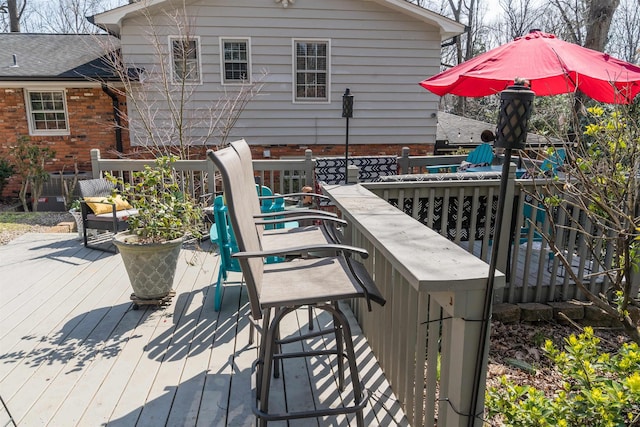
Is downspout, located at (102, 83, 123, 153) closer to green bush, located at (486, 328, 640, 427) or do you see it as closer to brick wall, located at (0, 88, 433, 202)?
brick wall, located at (0, 88, 433, 202)

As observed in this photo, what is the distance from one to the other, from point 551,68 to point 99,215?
4.59 m

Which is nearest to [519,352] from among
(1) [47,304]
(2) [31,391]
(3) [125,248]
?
(3) [125,248]

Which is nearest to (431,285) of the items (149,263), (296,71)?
(149,263)

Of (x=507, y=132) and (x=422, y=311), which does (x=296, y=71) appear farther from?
(x=507, y=132)

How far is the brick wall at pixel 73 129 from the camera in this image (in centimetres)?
927

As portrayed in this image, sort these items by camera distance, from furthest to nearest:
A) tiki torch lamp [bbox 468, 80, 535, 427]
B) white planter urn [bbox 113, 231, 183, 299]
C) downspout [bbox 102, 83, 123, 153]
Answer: downspout [bbox 102, 83, 123, 153], white planter urn [bbox 113, 231, 183, 299], tiki torch lamp [bbox 468, 80, 535, 427]

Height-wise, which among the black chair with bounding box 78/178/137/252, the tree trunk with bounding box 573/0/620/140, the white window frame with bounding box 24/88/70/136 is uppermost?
the tree trunk with bounding box 573/0/620/140

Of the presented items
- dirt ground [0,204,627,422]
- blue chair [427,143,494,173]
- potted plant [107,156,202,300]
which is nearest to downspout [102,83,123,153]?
blue chair [427,143,494,173]

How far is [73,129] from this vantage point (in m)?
9.39

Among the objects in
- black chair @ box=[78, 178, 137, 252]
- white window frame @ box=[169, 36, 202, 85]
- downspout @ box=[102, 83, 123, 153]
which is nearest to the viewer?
black chair @ box=[78, 178, 137, 252]

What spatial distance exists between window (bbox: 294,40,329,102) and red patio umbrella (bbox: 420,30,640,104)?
4.77 meters

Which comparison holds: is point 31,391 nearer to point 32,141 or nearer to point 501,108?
point 501,108

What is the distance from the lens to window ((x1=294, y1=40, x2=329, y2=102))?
937cm

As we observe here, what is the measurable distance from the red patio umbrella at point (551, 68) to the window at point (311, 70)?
4773mm
